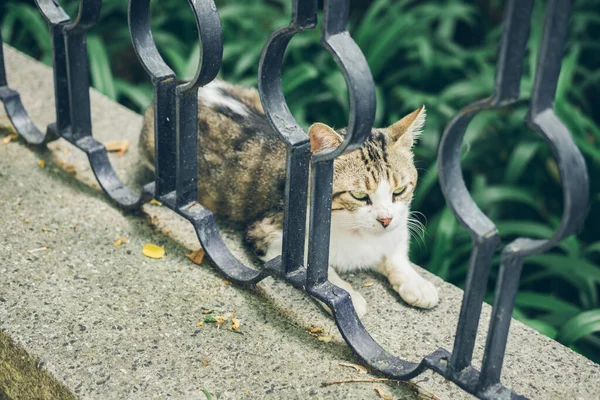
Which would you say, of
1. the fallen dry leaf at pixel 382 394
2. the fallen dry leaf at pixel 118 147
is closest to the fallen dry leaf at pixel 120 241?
the fallen dry leaf at pixel 118 147

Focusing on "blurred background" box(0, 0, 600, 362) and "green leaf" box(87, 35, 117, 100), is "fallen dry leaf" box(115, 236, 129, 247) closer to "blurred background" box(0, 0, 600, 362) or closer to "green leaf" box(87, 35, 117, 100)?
"blurred background" box(0, 0, 600, 362)

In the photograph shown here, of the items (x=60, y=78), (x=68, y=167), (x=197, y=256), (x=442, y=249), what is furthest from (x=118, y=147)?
(x=442, y=249)

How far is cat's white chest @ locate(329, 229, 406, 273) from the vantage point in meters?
2.21

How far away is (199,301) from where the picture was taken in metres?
1.97

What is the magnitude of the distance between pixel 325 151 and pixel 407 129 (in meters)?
0.69

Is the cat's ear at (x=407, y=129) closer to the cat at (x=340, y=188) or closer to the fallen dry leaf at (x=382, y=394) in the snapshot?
the cat at (x=340, y=188)

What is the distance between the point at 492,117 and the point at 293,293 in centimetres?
203

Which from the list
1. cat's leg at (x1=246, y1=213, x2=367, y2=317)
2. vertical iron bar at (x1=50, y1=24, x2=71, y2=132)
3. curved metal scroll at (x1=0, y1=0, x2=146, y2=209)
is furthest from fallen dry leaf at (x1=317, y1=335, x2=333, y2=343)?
vertical iron bar at (x1=50, y1=24, x2=71, y2=132)

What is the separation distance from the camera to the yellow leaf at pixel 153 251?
213 cm

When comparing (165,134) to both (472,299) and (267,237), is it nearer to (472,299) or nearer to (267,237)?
(267,237)

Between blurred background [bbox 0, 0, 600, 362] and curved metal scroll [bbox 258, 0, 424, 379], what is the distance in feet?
4.21

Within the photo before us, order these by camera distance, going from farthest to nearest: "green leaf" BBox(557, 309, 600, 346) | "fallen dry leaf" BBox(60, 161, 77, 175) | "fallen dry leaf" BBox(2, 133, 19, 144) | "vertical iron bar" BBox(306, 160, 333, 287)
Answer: "fallen dry leaf" BBox(2, 133, 19, 144)
"fallen dry leaf" BBox(60, 161, 77, 175)
"green leaf" BBox(557, 309, 600, 346)
"vertical iron bar" BBox(306, 160, 333, 287)

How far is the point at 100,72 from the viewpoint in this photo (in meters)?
3.73

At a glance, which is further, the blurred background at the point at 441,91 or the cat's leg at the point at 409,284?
the blurred background at the point at 441,91
